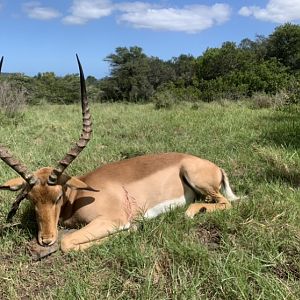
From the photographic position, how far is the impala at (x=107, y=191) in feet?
13.6

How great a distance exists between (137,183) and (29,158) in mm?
2507

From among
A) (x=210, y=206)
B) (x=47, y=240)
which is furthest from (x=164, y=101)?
(x=47, y=240)

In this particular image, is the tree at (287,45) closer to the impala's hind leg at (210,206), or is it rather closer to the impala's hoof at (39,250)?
the impala's hind leg at (210,206)

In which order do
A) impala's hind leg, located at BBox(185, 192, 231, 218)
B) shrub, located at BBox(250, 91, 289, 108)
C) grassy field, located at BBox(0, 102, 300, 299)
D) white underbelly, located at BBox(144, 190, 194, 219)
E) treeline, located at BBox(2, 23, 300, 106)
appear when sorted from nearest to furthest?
grassy field, located at BBox(0, 102, 300, 299) → impala's hind leg, located at BBox(185, 192, 231, 218) → white underbelly, located at BBox(144, 190, 194, 219) → shrub, located at BBox(250, 91, 289, 108) → treeline, located at BBox(2, 23, 300, 106)

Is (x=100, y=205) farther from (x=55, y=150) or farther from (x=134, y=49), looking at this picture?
(x=134, y=49)

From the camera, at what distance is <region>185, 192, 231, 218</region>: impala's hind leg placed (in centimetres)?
476

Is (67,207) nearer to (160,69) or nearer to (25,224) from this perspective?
(25,224)

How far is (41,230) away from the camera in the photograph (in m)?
4.12

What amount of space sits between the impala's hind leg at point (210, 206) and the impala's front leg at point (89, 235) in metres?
0.73

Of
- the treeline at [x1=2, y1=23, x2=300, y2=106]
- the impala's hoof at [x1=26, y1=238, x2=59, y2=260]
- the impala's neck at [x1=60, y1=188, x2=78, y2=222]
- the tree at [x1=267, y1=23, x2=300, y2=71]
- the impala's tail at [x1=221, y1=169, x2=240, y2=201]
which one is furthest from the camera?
the tree at [x1=267, y1=23, x2=300, y2=71]

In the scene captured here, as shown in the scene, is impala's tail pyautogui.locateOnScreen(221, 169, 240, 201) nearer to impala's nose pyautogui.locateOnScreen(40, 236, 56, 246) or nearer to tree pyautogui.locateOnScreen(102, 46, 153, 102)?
impala's nose pyautogui.locateOnScreen(40, 236, 56, 246)

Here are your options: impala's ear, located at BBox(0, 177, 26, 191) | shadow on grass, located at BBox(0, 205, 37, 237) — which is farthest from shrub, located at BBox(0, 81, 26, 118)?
impala's ear, located at BBox(0, 177, 26, 191)

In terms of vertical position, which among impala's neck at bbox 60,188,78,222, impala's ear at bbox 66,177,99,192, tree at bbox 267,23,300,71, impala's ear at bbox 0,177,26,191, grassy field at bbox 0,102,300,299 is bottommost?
grassy field at bbox 0,102,300,299

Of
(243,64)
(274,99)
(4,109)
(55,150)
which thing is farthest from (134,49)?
(55,150)
